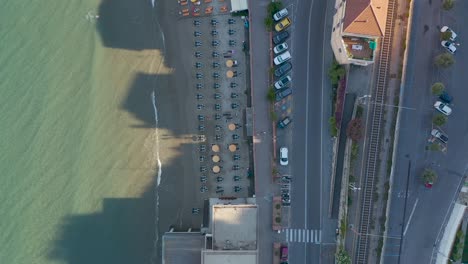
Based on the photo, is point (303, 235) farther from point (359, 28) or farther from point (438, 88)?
point (359, 28)

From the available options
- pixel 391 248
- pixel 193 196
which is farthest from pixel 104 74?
pixel 391 248

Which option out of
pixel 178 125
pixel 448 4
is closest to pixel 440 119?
pixel 448 4

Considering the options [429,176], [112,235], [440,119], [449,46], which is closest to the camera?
[440,119]

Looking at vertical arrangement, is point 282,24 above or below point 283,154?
above

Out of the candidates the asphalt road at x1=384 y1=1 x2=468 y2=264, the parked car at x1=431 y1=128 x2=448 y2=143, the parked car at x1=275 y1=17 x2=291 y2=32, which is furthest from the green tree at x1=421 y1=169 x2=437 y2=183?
the parked car at x1=275 y1=17 x2=291 y2=32

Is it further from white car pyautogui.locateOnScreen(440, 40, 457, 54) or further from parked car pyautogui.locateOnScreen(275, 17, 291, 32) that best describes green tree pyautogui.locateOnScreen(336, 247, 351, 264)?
parked car pyautogui.locateOnScreen(275, 17, 291, 32)

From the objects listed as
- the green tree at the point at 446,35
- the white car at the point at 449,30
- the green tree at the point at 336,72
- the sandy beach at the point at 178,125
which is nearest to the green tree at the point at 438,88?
the green tree at the point at 446,35

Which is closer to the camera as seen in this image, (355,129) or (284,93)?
(355,129)
